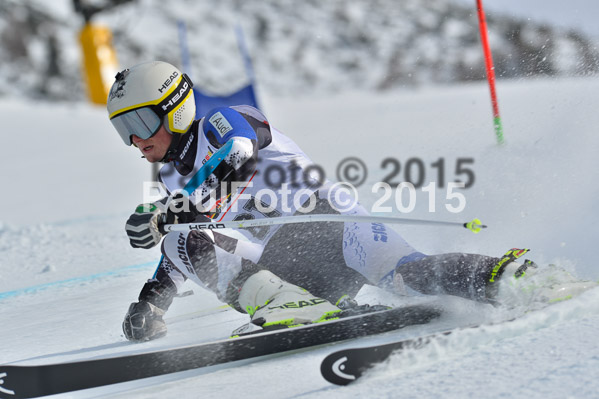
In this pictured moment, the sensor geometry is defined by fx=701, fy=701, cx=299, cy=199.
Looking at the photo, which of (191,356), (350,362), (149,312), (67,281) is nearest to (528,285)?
(350,362)

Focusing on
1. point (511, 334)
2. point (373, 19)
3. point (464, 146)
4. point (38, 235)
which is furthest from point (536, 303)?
point (373, 19)

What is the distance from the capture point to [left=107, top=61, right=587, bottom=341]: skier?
8.63 ft

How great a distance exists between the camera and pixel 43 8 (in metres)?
34.8

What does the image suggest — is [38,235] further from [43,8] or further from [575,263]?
[43,8]

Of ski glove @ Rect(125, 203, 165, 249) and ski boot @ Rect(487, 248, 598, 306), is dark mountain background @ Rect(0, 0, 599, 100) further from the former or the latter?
ski glove @ Rect(125, 203, 165, 249)

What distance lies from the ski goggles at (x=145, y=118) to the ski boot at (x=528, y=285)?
146cm

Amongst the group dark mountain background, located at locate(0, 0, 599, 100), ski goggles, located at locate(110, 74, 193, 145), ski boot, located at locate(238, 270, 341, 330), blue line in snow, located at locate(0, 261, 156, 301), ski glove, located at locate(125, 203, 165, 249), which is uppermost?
dark mountain background, located at locate(0, 0, 599, 100)

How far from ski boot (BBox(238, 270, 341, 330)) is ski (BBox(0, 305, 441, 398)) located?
0.08 meters

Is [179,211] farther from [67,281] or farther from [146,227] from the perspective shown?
[67,281]

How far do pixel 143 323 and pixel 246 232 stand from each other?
0.60 m

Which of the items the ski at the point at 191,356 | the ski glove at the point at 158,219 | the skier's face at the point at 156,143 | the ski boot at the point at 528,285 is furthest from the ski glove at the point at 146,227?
the ski boot at the point at 528,285

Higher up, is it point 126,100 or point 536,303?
point 126,100

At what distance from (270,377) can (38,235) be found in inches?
154

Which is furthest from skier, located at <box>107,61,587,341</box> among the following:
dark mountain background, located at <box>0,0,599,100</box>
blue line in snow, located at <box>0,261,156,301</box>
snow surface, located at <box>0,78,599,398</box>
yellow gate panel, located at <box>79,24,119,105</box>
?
dark mountain background, located at <box>0,0,599,100</box>
